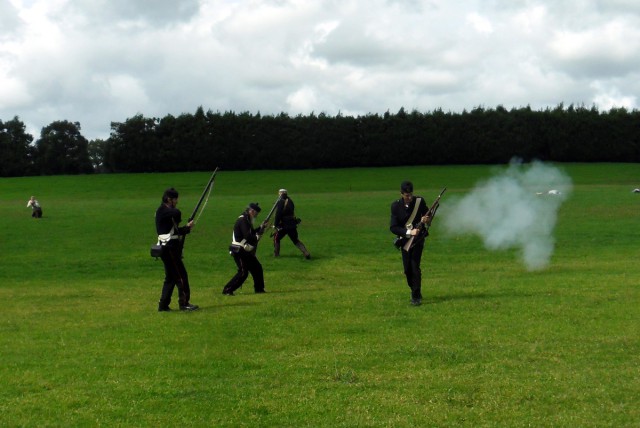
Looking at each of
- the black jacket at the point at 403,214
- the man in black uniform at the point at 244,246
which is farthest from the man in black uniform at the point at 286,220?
the black jacket at the point at 403,214

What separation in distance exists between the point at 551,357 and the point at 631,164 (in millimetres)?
88770

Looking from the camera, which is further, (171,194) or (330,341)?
(171,194)

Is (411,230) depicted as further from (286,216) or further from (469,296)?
(286,216)

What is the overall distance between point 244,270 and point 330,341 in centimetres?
810

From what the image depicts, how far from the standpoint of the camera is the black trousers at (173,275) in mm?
18484

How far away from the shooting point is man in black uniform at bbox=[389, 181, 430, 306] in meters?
18.1

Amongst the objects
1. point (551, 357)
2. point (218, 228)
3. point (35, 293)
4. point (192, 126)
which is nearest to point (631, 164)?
point (192, 126)

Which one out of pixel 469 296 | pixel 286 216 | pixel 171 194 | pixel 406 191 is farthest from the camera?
pixel 286 216

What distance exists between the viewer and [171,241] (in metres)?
18.3

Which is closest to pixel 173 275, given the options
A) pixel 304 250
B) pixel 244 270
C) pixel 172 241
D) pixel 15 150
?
pixel 172 241

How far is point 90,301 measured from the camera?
22141 mm

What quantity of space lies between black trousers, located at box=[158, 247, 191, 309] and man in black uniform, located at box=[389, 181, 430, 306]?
466 centimetres

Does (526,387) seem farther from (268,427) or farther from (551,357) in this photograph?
(268,427)

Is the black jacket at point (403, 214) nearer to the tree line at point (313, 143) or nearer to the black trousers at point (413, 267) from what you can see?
the black trousers at point (413, 267)
